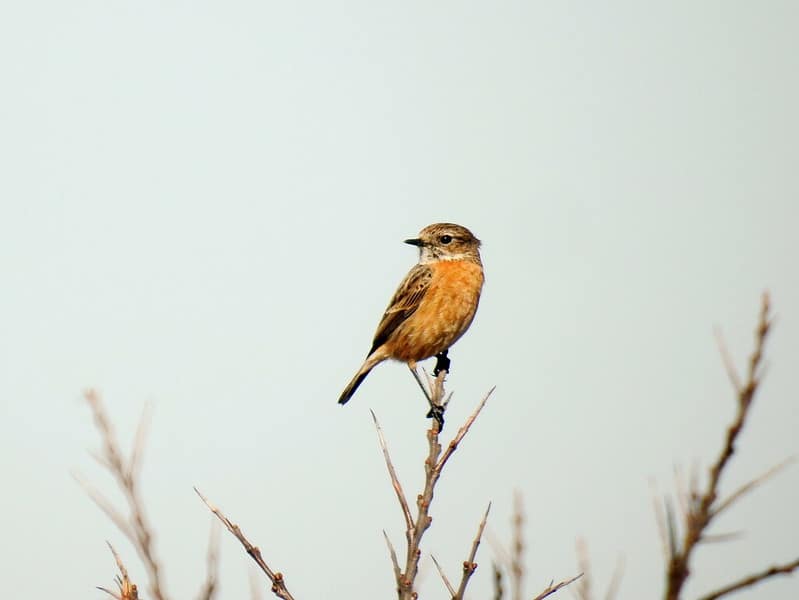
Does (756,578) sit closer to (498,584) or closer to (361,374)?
(498,584)

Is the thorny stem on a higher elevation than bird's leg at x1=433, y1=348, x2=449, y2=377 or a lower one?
higher

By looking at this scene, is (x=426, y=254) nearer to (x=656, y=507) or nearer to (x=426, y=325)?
(x=426, y=325)

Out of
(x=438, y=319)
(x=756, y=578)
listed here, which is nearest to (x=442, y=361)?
(x=438, y=319)

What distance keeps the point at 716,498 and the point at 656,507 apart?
0.14 meters

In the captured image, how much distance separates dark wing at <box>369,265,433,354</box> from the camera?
485 inches

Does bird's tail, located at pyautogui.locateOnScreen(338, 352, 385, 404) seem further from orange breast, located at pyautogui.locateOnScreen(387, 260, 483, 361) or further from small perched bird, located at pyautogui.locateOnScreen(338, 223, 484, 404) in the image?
orange breast, located at pyautogui.locateOnScreen(387, 260, 483, 361)

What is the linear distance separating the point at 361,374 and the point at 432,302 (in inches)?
55.8

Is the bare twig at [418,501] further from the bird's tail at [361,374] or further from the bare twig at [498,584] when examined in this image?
the bird's tail at [361,374]

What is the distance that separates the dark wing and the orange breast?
93 mm

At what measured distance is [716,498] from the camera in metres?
2.17

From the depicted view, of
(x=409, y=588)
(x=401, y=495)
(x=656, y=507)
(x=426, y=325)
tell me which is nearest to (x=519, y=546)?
(x=401, y=495)

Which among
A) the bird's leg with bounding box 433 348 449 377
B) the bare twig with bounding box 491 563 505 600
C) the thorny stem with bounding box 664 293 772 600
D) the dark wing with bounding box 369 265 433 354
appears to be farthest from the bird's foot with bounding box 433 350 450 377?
the thorny stem with bounding box 664 293 772 600

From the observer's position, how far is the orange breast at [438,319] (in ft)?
39.3

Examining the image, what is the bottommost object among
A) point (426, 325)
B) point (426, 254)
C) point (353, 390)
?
point (353, 390)
